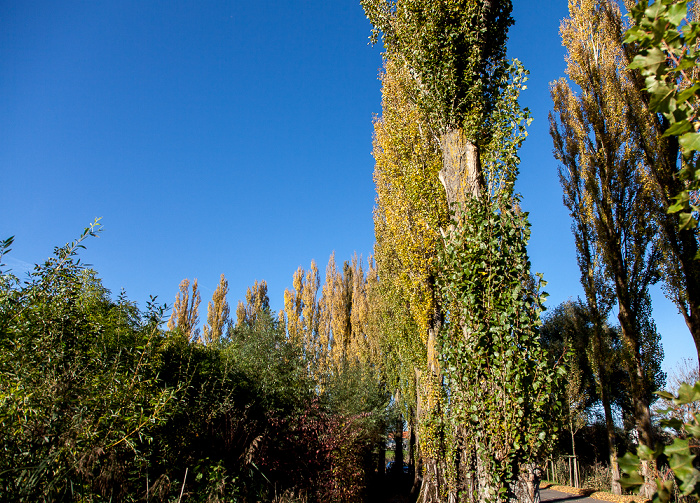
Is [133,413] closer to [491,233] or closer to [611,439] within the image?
[491,233]

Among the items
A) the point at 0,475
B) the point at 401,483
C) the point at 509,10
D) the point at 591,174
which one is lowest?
the point at 401,483

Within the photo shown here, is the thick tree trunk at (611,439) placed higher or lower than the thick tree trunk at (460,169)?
lower

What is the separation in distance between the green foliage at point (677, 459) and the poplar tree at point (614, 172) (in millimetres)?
12769

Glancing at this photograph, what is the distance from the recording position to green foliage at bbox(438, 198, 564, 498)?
395 centimetres

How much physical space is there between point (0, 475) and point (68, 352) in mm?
1140

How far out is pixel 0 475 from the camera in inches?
93.5

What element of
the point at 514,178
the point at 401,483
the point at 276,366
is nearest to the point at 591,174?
the point at 514,178

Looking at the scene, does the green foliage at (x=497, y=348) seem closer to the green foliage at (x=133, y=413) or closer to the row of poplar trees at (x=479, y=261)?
the row of poplar trees at (x=479, y=261)

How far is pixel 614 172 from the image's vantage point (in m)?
11.8

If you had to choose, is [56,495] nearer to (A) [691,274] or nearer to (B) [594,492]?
(A) [691,274]

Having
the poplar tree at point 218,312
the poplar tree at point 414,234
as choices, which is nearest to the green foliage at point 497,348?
the poplar tree at point 414,234

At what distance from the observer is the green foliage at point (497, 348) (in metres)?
3.95

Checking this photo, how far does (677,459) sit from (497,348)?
11.0 feet

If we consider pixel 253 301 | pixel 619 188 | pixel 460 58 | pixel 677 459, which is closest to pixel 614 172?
pixel 619 188
